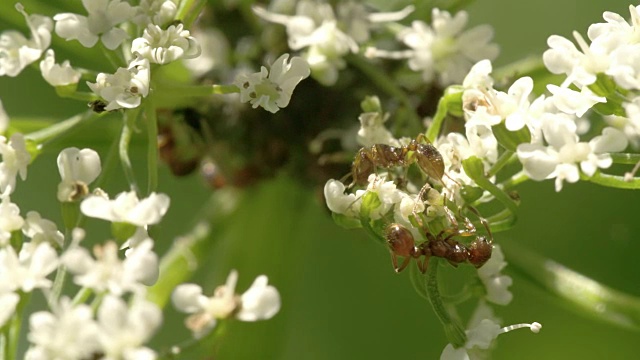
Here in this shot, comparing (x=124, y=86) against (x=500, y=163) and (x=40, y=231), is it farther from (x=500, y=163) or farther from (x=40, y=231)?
(x=500, y=163)

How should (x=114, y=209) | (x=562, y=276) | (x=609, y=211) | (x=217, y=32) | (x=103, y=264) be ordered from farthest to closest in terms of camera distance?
(x=609, y=211)
(x=217, y=32)
(x=562, y=276)
(x=114, y=209)
(x=103, y=264)

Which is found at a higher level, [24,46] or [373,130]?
[24,46]

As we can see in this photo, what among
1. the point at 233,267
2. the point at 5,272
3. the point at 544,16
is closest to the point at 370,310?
the point at 233,267

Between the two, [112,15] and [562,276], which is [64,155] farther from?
[562,276]

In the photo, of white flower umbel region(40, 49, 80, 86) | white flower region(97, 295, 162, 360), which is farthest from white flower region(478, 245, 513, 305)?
white flower umbel region(40, 49, 80, 86)

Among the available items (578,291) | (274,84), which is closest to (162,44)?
(274,84)
